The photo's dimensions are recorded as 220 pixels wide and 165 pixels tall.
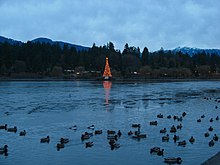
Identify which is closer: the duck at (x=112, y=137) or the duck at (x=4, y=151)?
the duck at (x=4, y=151)

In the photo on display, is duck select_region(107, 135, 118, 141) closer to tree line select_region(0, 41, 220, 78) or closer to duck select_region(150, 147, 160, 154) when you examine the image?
duck select_region(150, 147, 160, 154)

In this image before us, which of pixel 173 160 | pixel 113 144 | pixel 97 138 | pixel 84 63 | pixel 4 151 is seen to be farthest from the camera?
pixel 84 63

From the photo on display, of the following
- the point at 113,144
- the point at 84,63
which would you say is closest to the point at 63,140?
the point at 113,144

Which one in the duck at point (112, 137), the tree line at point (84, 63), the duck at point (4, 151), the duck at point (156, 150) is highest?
the tree line at point (84, 63)

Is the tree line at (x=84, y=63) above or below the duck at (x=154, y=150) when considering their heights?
above

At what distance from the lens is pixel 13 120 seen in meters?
33.0

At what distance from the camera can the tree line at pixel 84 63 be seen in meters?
146

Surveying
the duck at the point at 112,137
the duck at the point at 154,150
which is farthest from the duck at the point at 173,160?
the duck at the point at 112,137

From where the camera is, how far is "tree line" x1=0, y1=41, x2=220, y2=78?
479 feet

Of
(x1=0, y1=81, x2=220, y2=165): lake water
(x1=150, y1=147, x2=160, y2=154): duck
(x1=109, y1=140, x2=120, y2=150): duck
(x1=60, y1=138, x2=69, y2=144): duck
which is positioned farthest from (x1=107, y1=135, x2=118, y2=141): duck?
(x1=150, y1=147, x2=160, y2=154): duck

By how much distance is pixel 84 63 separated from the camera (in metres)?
162

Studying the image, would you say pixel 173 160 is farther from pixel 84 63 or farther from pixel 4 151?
pixel 84 63

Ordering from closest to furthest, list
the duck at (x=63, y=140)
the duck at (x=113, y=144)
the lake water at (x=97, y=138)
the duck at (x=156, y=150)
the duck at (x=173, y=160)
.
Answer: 1. the duck at (x=173, y=160)
2. the lake water at (x=97, y=138)
3. the duck at (x=156, y=150)
4. the duck at (x=113, y=144)
5. the duck at (x=63, y=140)

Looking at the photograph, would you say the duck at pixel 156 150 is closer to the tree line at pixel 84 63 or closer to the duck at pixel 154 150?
the duck at pixel 154 150
